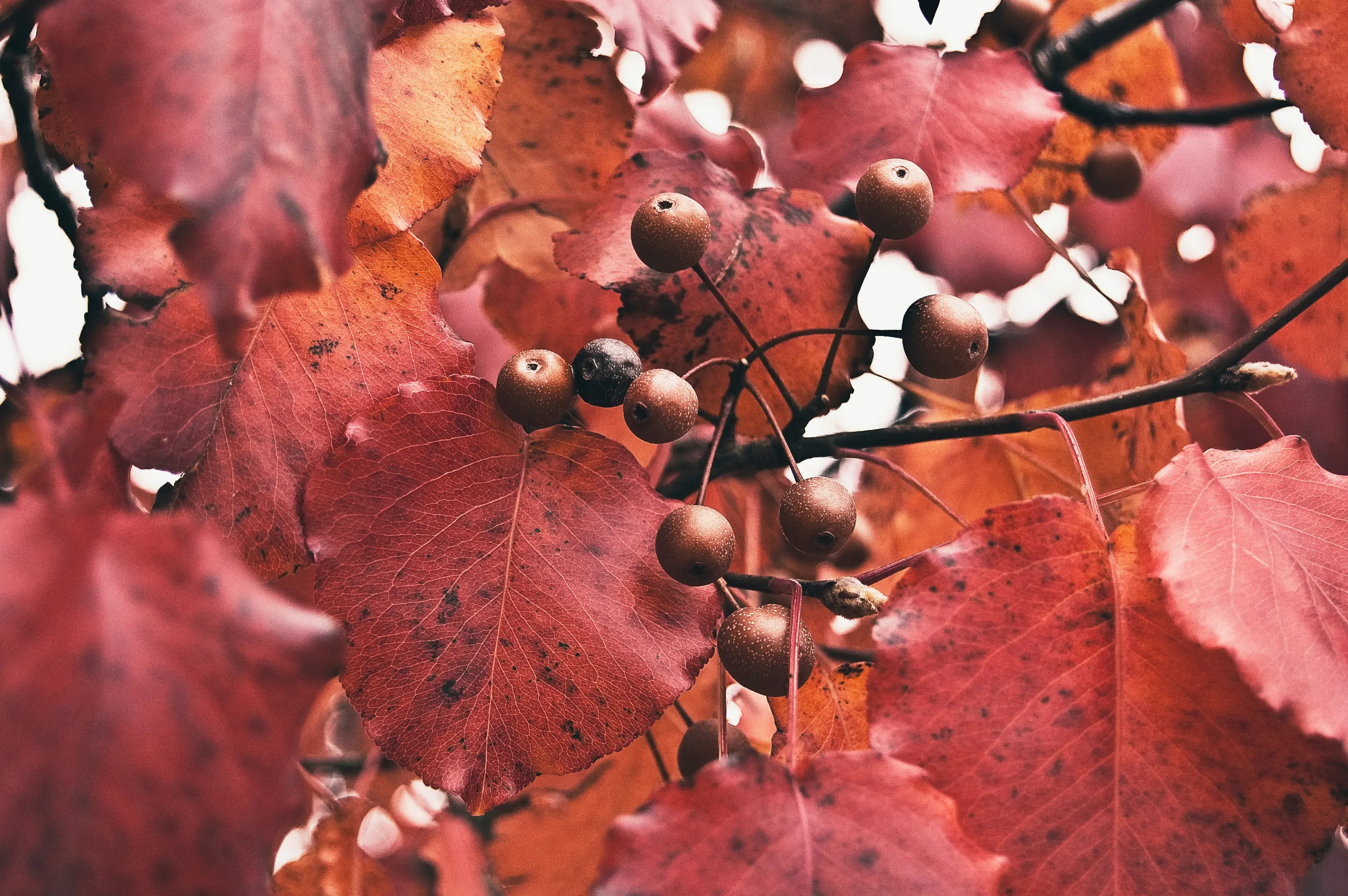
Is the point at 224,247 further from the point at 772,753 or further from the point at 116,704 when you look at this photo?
the point at 772,753

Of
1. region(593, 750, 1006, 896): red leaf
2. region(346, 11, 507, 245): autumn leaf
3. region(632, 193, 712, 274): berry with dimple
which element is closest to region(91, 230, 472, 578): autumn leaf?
region(346, 11, 507, 245): autumn leaf

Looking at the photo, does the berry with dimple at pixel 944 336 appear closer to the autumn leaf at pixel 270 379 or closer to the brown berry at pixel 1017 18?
the autumn leaf at pixel 270 379

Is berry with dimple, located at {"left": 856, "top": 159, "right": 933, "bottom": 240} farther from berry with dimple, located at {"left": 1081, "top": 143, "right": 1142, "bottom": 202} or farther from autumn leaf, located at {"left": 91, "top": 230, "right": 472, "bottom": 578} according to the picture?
berry with dimple, located at {"left": 1081, "top": 143, "right": 1142, "bottom": 202}

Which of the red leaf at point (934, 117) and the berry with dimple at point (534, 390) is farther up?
the red leaf at point (934, 117)

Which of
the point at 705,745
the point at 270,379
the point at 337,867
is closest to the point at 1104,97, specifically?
the point at 705,745

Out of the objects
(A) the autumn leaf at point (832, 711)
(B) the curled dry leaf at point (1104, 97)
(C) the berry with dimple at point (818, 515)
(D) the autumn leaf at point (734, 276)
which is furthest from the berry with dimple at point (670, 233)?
(B) the curled dry leaf at point (1104, 97)

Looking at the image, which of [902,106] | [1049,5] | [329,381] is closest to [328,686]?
[329,381]

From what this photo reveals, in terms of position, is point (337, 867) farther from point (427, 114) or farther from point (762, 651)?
point (427, 114)
